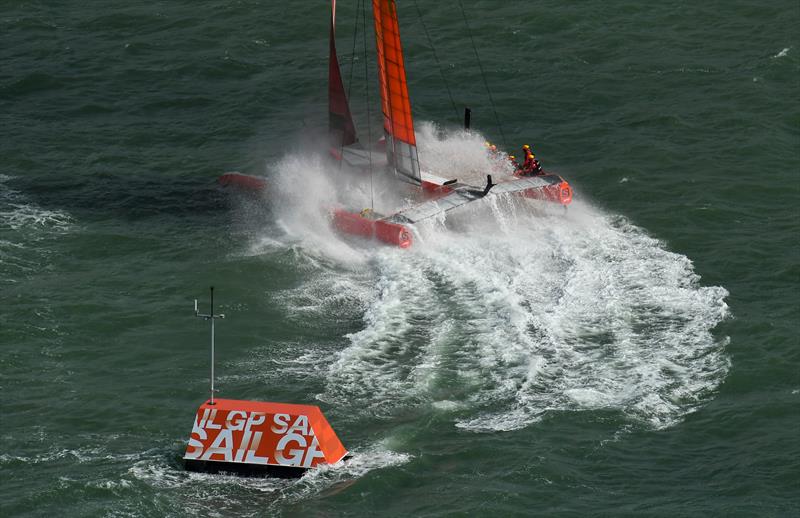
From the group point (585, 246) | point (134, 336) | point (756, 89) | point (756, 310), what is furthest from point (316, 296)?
point (756, 89)

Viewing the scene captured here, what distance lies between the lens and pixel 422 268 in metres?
44.2

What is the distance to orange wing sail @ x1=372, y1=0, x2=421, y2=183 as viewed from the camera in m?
46.0

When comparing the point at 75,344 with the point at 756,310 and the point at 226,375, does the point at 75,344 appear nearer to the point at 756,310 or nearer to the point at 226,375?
the point at 226,375

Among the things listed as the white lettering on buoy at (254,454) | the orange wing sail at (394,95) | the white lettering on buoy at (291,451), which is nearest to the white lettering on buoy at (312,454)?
the white lettering on buoy at (291,451)

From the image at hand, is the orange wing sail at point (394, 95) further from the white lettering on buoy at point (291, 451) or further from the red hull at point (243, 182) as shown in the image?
the white lettering on buoy at point (291, 451)

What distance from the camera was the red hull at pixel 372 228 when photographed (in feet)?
150

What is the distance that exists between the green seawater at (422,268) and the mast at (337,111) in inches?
42.1

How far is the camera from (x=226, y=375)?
3747 centimetres

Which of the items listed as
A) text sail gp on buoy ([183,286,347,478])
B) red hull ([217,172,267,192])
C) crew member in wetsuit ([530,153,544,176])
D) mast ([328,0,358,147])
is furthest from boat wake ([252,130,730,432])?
mast ([328,0,358,147])

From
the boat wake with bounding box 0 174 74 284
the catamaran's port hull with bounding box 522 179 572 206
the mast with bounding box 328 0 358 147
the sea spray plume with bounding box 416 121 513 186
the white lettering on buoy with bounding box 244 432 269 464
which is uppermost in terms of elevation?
the mast with bounding box 328 0 358 147

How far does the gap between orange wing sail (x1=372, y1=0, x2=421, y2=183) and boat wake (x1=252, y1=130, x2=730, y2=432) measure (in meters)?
2.89

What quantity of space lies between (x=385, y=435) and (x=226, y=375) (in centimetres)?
550

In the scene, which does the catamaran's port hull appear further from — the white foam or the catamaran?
the white foam

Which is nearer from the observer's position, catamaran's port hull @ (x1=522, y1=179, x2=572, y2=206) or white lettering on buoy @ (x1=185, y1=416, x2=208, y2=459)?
white lettering on buoy @ (x1=185, y1=416, x2=208, y2=459)
